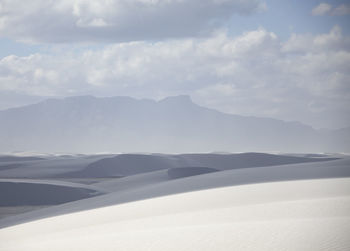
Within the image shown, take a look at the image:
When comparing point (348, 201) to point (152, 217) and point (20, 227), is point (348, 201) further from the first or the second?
point (20, 227)

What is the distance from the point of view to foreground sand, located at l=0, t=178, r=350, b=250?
4352mm

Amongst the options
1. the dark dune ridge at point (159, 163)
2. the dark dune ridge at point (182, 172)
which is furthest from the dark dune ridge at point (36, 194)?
the dark dune ridge at point (159, 163)

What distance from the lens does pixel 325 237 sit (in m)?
4.18

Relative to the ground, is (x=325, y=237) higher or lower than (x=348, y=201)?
lower

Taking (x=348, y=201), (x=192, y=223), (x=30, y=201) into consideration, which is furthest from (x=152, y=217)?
(x=30, y=201)

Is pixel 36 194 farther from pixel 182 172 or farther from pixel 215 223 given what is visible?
pixel 215 223

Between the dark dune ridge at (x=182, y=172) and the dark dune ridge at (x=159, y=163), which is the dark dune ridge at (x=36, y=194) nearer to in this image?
the dark dune ridge at (x=182, y=172)

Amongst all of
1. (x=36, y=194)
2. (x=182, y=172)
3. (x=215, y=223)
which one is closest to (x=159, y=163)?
(x=182, y=172)

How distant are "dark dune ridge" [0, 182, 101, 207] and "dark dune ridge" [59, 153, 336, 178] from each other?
9.52 m

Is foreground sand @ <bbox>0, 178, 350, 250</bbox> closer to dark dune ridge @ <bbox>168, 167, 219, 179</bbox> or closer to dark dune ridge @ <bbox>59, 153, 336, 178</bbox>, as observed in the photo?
dark dune ridge @ <bbox>168, 167, 219, 179</bbox>

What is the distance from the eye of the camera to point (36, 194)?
50.3ft

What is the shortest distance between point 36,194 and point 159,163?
17856 millimetres

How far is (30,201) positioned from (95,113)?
133 meters

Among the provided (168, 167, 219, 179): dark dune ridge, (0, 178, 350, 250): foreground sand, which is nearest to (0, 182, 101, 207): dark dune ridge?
(168, 167, 219, 179): dark dune ridge
